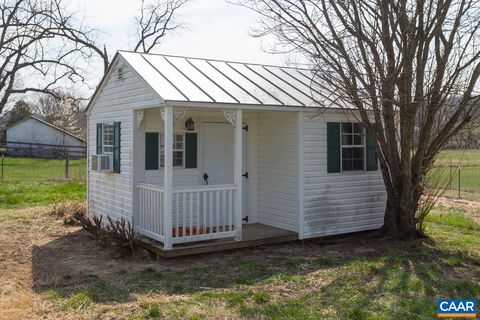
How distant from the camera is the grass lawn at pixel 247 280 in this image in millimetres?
5266

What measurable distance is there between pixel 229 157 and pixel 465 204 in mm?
8064

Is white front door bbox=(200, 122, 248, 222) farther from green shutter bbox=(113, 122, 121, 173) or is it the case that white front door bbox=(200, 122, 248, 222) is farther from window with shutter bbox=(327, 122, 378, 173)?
window with shutter bbox=(327, 122, 378, 173)

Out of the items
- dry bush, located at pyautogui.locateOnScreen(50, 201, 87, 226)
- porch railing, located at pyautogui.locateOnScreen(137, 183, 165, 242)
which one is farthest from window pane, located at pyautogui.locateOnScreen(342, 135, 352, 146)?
dry bush, located at pyautogui.locateOnScreen(50, 201, 87, 226)

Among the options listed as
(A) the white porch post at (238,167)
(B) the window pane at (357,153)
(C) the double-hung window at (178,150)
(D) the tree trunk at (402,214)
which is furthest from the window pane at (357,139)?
(C) the double-hung window at (178,150)

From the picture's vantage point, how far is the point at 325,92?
962 centimetres

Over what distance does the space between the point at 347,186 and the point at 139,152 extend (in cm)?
410

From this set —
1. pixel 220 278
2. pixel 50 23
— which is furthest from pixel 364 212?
pixel 50 23

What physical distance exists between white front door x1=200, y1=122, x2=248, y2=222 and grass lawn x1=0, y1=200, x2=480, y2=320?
6.15ft

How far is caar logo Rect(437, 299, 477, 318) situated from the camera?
5070 millimetres

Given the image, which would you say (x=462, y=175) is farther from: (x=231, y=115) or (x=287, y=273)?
(x=287, y=273)

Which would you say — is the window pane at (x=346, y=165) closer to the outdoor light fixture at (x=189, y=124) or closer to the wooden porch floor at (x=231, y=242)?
the wooden porch floor at (x=231, y=242)

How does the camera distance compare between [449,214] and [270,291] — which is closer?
[270,291]

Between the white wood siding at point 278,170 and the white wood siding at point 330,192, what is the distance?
251 millimetres

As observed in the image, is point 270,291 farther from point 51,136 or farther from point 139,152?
point 51,136
